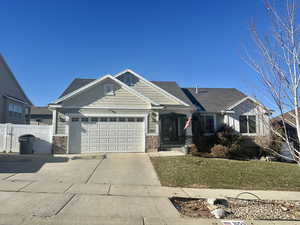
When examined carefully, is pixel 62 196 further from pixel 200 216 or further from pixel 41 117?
pixel 41 117

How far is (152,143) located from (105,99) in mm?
4408

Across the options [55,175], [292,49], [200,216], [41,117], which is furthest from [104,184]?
[41,117]

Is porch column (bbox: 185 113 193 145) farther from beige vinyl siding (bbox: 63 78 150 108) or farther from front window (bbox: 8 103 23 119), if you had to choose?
front window (bbox: 8 103 23 119)

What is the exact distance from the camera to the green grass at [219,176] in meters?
7.00

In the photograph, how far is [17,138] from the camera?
41.1ft

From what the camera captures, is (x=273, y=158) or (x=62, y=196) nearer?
(x=62, y=196)

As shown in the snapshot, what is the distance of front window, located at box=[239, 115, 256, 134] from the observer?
16.6 m

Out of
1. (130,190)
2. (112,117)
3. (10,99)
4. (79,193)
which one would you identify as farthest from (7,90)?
(130,190)

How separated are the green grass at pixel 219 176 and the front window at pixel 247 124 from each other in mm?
7284

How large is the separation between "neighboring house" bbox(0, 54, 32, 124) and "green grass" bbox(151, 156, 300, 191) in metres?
16.2

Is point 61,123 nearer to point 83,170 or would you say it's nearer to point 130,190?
point 83,170

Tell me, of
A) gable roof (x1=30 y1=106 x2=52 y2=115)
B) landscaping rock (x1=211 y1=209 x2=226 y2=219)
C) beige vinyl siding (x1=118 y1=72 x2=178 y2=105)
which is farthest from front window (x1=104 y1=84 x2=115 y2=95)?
gable roof (x1=30 y1=106 x2=52 y2=115)

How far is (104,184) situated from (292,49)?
6.45 meters

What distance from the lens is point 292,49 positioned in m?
4.23
